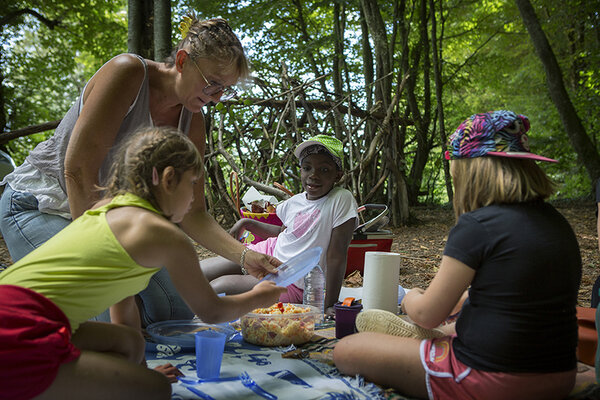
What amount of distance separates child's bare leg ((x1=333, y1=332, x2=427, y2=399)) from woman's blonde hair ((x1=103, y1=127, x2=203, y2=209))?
0.91m

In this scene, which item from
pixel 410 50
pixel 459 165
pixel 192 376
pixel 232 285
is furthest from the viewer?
pixel 410 50

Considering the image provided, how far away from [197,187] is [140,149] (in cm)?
87

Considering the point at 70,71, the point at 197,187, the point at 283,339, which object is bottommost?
the point at 283,339

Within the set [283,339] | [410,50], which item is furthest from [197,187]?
[410,50]

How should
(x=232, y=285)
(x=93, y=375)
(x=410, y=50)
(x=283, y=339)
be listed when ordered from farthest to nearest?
(x=410, y=50) → (x=232, y=285) → (x=283, y=339) → (x=93, y=375)

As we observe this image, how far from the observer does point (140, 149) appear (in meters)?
1.46

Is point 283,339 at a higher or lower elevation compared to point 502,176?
A: lower

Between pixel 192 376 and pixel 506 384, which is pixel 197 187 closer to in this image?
pixel 192 376

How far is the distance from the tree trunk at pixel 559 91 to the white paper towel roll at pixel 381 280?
6168mm

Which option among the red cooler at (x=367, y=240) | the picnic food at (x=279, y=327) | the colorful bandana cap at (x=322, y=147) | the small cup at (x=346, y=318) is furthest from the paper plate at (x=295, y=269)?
the red cooler at (x=367, y=240)

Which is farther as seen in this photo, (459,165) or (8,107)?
(8,107)

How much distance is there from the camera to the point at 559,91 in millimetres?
7152

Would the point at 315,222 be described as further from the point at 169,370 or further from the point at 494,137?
the point at 494,137

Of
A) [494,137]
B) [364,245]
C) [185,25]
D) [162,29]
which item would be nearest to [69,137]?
[185,25]
